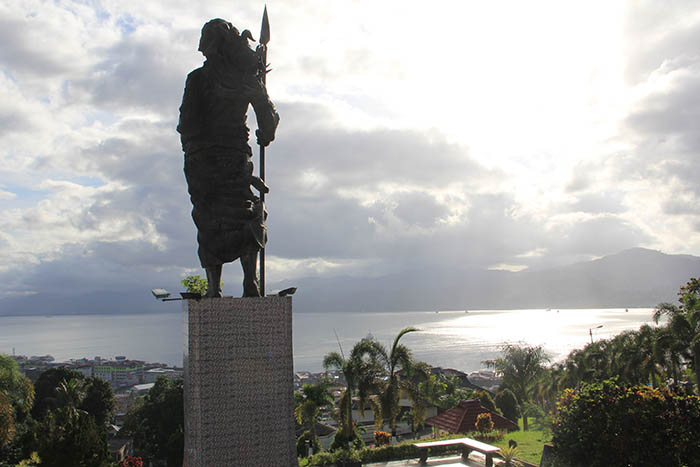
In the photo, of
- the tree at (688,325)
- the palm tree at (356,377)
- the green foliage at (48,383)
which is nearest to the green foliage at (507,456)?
the palm tree at (356,377)

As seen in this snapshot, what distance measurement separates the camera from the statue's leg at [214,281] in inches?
260

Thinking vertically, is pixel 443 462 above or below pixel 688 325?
below

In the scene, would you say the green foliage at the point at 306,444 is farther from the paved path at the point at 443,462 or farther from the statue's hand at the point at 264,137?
the statue's hand at the point at 264,137

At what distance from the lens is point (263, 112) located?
23.5ft

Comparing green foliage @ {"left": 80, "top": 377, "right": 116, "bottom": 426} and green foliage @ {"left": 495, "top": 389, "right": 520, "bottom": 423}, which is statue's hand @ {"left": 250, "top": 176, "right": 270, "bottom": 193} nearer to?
green foliage @ {"left": 80, "top": 377, "right": 116, "bottom": 426}

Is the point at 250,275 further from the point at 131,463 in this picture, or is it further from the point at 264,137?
the point at 131,463

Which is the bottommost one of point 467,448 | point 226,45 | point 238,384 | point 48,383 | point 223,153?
point 48,383

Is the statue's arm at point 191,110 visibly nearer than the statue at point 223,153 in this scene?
No

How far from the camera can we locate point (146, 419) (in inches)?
992

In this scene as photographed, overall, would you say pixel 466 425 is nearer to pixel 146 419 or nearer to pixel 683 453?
pixel 683 453

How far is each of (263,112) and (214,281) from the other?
252cm

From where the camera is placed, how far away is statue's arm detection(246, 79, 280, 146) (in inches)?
279

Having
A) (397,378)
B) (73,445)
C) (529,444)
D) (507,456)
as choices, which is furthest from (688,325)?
(73,445)

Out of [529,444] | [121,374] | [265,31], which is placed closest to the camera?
[265,31]
